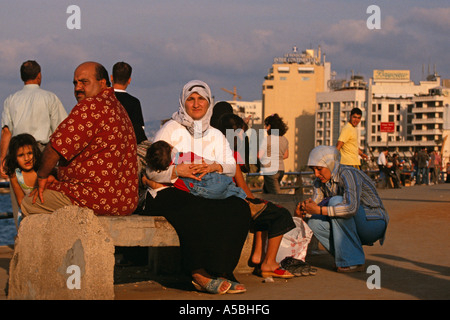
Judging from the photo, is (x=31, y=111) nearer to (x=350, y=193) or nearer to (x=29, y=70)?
(x=29, y=70)

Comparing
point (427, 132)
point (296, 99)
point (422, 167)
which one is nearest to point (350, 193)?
point (422, 167)

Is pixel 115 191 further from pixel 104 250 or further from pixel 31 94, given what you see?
pixel 31 94

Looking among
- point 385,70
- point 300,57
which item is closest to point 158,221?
point 385,70

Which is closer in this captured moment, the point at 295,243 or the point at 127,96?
the point at 295,243

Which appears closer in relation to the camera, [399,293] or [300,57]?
[399,293]

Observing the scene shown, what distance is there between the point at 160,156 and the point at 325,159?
1879 millimetres

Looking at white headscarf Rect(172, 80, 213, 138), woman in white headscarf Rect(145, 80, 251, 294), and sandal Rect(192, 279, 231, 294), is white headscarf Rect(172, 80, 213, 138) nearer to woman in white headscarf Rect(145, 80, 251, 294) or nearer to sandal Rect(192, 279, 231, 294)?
woman in white headscarf Rect(145, 80, 251, 294)

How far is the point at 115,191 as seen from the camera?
→ 20.9 ft

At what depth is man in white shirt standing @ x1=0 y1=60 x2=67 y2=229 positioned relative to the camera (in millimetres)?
8523

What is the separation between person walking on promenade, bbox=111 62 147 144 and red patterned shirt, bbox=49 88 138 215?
6.15 feet

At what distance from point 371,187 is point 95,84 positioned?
3030mm

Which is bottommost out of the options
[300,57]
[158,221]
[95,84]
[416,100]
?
[158,221]

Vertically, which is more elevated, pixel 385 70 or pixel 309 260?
pixel 385 70

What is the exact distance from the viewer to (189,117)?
23.7 ft
